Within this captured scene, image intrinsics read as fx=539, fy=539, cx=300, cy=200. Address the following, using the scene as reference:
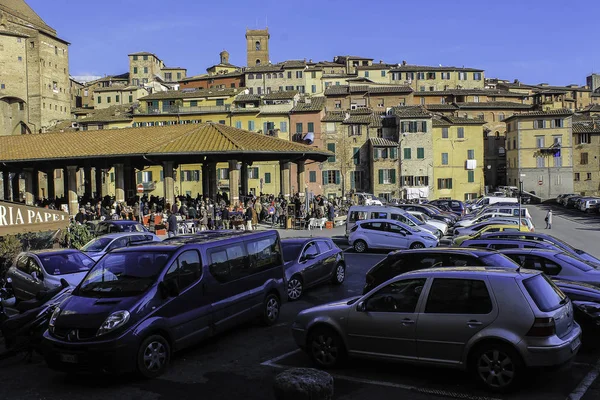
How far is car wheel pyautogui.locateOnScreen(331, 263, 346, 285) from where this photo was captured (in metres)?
15.2

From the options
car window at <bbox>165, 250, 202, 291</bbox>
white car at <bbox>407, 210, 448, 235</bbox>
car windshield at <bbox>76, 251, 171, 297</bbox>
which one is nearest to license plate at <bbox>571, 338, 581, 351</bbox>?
car window at <bbox>165, 250, 202, 291</bbox>

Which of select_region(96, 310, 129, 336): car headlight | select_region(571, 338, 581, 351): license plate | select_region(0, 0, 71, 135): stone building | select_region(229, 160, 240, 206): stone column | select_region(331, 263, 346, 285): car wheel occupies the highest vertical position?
select_region(0, 0, 71, 135): stone building

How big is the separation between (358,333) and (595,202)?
153 ft

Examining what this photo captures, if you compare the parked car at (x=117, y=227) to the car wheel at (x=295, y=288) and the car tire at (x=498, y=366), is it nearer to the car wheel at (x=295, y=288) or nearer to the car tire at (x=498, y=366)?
the car wheel at (x=295, y=288)

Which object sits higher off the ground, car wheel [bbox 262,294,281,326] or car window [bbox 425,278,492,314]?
car window [bbox 425,278,492,314]

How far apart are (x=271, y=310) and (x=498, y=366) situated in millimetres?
5102

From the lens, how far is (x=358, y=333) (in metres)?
7.50

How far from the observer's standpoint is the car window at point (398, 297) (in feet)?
23.6

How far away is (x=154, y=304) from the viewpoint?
309 inches

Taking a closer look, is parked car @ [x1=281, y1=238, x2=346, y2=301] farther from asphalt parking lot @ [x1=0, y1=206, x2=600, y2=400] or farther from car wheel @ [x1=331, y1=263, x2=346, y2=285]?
asphalt parking lot @ [x1=0, y1=206, x2=600, y2=400]

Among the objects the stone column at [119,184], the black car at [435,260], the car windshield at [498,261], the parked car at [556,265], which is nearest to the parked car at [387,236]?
the parked car at [556,265]

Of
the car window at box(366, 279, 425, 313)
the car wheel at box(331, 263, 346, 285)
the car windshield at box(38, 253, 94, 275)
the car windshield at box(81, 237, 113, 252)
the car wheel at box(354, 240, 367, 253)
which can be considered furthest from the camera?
the car wheel at box(354, 240, 367, 253)

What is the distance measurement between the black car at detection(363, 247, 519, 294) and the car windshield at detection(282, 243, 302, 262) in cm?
317

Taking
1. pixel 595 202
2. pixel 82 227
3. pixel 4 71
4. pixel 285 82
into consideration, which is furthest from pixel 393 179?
pixel 4 71
